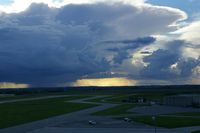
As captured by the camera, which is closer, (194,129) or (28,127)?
(194,129)

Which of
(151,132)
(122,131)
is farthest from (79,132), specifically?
(151,132)

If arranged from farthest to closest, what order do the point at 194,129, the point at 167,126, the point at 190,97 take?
the point at 190,97, the point at 167,126, the point at 194,129

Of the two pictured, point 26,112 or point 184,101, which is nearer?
point 26,112

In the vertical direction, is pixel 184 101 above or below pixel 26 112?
above

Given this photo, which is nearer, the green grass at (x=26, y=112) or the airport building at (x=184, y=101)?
the green grass at (x=26, y=112)

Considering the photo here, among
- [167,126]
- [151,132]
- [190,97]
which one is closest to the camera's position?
[151,132]

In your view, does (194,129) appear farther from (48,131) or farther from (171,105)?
(171,105)

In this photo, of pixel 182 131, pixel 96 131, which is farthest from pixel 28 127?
pixel 182 131

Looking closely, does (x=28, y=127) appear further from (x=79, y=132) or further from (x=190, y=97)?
(x=190, y=97)

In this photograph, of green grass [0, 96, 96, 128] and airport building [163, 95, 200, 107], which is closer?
green grass [0, 96, 96, 128]
